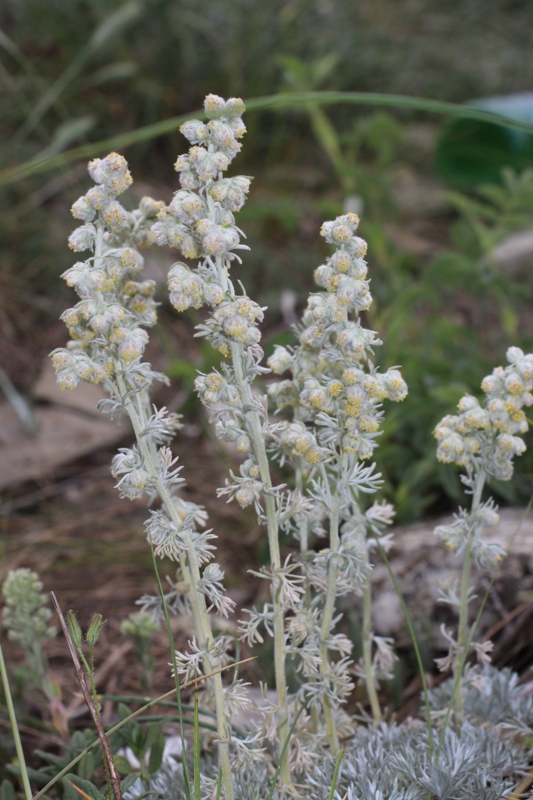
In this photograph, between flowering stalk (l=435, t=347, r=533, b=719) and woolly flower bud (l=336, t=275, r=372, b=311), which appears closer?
woolly flower bud (l=336, t=275, r=372, b=311)

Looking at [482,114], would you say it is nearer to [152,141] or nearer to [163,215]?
[163,215]

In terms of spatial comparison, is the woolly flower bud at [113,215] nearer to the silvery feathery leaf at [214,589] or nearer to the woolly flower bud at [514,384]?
the silvery feathery leaf at [214,589]

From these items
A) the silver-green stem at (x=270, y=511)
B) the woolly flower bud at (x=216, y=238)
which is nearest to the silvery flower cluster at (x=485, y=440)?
the silver-green stem at (x=270, y=511)

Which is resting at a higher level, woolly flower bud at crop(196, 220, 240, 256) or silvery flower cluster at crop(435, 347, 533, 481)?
woolly flower bud at crop(196, 220, 240, 256)

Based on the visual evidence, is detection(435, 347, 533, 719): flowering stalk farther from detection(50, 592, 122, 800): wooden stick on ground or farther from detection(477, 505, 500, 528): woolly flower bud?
detection(50, 592, 122, 800): wooden stick on ground

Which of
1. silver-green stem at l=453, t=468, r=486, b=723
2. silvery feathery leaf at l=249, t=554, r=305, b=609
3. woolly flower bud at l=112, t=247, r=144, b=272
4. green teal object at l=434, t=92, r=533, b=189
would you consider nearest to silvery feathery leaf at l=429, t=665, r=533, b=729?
silver-green stem at l=453, t=468, r=486, b=723

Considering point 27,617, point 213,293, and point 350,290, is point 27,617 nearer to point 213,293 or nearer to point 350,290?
point 213,293

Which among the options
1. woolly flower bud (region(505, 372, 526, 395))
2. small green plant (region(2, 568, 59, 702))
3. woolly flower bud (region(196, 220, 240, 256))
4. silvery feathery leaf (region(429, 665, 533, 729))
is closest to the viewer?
woolly flower bud (region(196, 220, 240, 256))
